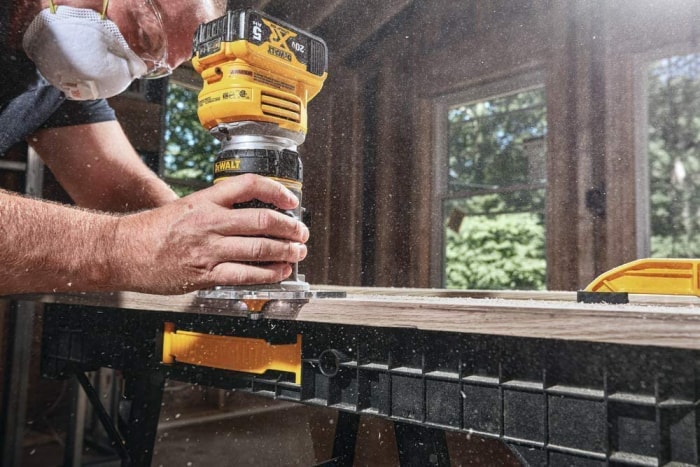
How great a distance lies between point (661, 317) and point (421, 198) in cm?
329

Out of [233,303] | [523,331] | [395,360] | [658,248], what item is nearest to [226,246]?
[233,303]

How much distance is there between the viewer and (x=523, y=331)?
0.51m

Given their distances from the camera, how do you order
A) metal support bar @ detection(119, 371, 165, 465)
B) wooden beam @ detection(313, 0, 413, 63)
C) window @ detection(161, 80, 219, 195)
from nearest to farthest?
metal support bar @ detection(119, 371, 165, 465), wooden beam @ detection(313, 0, 413, 63), window @ detection(161, 80, 219, 195)

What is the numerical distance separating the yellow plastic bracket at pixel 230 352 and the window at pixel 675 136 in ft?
8.05

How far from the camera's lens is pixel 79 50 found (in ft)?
3.30

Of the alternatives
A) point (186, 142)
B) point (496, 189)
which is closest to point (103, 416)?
point (496, 189)

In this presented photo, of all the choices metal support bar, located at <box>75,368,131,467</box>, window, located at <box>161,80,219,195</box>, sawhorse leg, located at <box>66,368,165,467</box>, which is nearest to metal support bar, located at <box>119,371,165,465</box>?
sawhorse leg, located at <box>66,368,165,467</box>

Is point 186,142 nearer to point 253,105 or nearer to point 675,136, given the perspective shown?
point 675,136

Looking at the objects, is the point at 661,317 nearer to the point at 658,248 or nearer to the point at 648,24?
the point at 648,24

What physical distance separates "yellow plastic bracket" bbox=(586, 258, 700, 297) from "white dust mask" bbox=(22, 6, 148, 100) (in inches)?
36.8

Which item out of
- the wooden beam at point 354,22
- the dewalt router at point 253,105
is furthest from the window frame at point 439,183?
the dewalt router at point 253,105

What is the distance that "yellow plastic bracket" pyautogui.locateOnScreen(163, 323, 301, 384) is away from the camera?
2.52 ft

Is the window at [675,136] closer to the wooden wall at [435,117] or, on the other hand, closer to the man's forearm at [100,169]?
the wooden wall at [435,117]

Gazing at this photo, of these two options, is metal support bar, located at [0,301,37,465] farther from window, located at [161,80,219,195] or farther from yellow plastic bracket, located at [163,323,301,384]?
window, located at [161,80,219,195]
